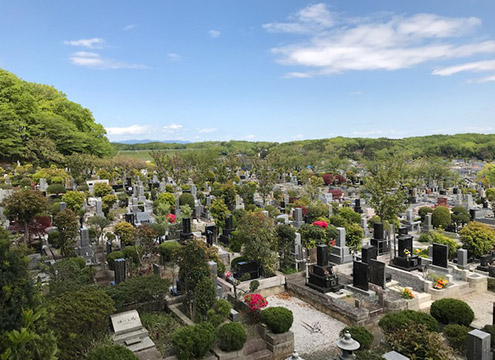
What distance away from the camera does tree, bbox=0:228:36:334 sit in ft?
18.9

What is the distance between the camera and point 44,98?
60.9 meters

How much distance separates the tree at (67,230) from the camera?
17.5m

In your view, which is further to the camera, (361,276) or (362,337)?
(361,276)

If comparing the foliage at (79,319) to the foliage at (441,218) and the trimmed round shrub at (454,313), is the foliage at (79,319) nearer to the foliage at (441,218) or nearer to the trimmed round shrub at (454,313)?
the trimmed round shrub at (454,313)

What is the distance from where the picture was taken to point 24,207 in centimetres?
1822

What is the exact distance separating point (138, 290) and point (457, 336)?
10440mm

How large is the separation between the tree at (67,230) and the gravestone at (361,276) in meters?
13.5

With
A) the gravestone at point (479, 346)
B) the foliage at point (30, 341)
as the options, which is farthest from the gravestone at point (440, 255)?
the foliage at point (30, 341)

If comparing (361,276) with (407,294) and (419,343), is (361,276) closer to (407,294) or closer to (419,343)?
(407,294)

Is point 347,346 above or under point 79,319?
under

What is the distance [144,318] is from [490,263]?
56.8ft

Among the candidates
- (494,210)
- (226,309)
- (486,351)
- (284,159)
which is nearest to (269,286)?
(226,309)

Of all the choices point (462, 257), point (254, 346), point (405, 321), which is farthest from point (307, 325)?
point (462, 257)

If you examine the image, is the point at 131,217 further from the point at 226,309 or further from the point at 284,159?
the point at 284,159
